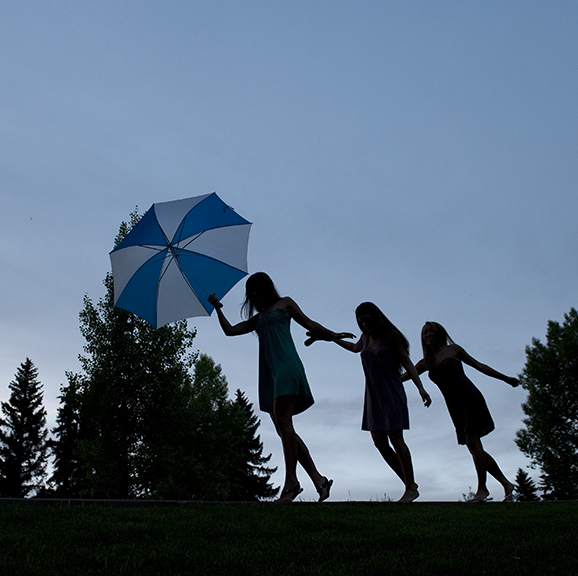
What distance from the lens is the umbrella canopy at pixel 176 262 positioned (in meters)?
8.44

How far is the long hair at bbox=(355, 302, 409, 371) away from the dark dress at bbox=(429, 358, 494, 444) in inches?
47.7

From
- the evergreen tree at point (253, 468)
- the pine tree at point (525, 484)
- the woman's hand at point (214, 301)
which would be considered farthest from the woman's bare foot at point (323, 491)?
the pine tree at point (525, 484)

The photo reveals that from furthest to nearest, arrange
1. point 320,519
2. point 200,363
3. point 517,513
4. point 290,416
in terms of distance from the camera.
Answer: point 200,363
point 290,416
point 517,513
point 320,519

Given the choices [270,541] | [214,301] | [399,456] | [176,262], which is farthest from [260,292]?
[270,541]

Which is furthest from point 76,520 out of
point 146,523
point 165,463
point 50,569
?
point 165,463

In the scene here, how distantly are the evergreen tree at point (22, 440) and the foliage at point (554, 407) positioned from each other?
38.6m

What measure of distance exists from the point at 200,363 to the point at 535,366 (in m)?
21.9

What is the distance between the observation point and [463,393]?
30.6 ft

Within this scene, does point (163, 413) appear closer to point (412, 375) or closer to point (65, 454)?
point (412, 375)

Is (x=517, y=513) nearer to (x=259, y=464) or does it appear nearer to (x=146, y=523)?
(x=146, y=523)

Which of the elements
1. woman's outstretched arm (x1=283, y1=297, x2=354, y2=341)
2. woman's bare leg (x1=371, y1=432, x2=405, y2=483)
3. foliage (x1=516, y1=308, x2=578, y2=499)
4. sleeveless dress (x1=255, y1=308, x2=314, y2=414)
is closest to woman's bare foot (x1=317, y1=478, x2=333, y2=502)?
sleeveless dress (x1=255, y1=308, x2=314, y2=414)

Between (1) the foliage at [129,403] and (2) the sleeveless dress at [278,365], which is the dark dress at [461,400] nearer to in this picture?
(2) the sleeveless dress at [278,365]

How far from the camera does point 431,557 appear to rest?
4359 millimetres

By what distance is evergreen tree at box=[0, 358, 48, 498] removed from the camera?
4872 cm
